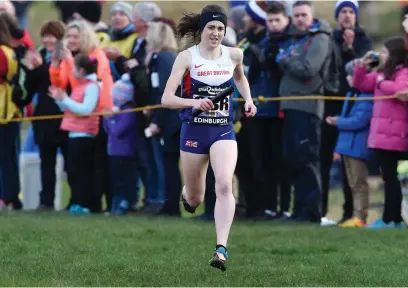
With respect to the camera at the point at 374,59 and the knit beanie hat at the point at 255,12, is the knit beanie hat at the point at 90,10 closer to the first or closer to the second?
the knit beanie hat at the point at 255,12

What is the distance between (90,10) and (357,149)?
18.0 feet

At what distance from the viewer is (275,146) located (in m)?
15.2

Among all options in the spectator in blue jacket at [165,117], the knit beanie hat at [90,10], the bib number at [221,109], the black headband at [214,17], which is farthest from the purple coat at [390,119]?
the knit beanie hat at [90,10]

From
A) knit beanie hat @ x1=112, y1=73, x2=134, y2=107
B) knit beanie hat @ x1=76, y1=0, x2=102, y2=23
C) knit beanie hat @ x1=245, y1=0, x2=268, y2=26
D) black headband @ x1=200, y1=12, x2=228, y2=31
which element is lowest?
knit beanie hat @ x1=112, y1=73, x2=134, y2=107

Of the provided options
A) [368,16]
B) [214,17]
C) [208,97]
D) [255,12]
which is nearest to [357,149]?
[255,12]

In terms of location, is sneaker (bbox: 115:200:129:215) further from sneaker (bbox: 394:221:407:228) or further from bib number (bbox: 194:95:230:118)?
bib number (bbox: 194:95:230:118)

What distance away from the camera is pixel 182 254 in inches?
436

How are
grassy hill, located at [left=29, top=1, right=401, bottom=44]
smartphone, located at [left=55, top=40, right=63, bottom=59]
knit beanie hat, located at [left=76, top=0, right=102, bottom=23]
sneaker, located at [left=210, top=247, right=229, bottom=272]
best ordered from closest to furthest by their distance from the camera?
sneaker, located at [left=210, top=247, right=229, bottom=272], smartphone, located at [left=55, top=40, right=63, bottom=59], knit beanie hat, located at [left=76, top=0, right=102, bottom=23], grassy hill, located at [left=29, top=1, right=401, bottom=44]

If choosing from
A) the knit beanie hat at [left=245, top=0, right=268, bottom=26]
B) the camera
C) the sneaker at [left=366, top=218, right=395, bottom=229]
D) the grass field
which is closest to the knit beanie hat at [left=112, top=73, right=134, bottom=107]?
the knit beanie hat at [left=245, top=0, right=268, bottom=26]

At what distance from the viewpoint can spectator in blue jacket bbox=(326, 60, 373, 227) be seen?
561 inches

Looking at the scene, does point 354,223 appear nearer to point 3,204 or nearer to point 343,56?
point 343,56

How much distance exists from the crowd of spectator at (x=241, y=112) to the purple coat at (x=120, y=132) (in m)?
0.02

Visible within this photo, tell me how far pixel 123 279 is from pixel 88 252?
175 cm

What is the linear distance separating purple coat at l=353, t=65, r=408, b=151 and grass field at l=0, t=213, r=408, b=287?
4.04 ft
